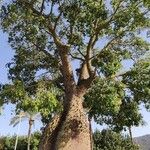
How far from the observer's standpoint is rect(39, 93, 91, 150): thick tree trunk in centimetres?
1738

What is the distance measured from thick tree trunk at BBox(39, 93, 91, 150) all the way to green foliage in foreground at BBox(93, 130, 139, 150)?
19851 millimetres

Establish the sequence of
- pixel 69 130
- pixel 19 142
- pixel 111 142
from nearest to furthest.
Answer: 1. pixel 69 130
2. pixel 111 142
3. pixel 19 142

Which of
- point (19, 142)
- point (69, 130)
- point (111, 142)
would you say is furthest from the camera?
point (19, 142)

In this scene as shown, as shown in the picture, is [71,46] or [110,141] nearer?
[71,46]

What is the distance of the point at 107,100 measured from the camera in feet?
67.3

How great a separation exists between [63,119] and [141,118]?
22.9 feet

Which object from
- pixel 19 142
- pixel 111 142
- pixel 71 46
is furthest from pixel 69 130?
pixel 19 142

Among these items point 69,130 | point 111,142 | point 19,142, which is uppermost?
point 19,142

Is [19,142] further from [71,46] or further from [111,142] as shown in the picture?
[71,46]

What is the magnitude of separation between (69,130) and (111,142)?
2156 centimetres

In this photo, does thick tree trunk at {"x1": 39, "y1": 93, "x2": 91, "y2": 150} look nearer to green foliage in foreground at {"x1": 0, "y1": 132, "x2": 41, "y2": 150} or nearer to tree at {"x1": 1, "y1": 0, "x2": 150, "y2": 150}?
tree at {"x1": 1, "y1": 0, "x2": 150, "y2": 150}

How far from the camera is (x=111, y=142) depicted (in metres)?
38.6

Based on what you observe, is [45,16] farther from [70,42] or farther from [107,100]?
[107,100]

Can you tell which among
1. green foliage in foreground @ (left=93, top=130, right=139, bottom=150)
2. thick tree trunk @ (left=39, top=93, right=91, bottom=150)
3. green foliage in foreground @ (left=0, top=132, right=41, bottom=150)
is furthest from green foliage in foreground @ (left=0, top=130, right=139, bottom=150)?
thick tree trunk @ (left=39, top=93, right=91, bottom=150)
